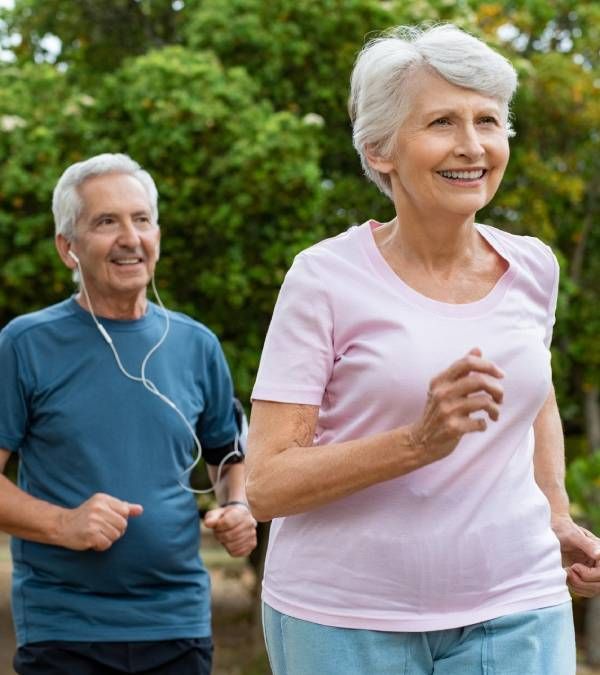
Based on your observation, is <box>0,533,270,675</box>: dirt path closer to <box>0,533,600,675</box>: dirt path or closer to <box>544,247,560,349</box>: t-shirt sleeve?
<box>0,533,600,675</box>: dirt path

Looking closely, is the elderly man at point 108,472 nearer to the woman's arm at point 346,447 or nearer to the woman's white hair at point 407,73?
the woman's arm at point 346,447

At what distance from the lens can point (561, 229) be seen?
542 inches

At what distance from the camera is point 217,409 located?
14.3 feet

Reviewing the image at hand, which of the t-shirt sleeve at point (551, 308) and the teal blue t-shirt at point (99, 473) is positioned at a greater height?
the t-shirt sleeve at point (551, 308)

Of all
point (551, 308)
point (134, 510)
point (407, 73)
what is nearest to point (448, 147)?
point (407, 73)

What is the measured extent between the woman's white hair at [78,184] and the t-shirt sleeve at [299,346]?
1701 mm

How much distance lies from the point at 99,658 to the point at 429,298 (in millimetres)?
1678

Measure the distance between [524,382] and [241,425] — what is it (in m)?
1.81

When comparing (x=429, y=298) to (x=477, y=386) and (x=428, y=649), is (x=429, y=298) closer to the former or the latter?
(x=477, y=386)

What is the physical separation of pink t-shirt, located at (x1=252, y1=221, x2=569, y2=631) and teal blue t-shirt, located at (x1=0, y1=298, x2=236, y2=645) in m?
1.24

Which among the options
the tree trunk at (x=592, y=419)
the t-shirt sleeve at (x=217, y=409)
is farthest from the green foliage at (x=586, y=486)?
the t-shirt sleeve at (x=217, y=409)

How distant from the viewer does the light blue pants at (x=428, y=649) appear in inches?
105

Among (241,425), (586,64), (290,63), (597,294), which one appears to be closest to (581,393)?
(597,294)

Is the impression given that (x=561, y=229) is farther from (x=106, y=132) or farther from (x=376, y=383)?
(x=376, y=383)
